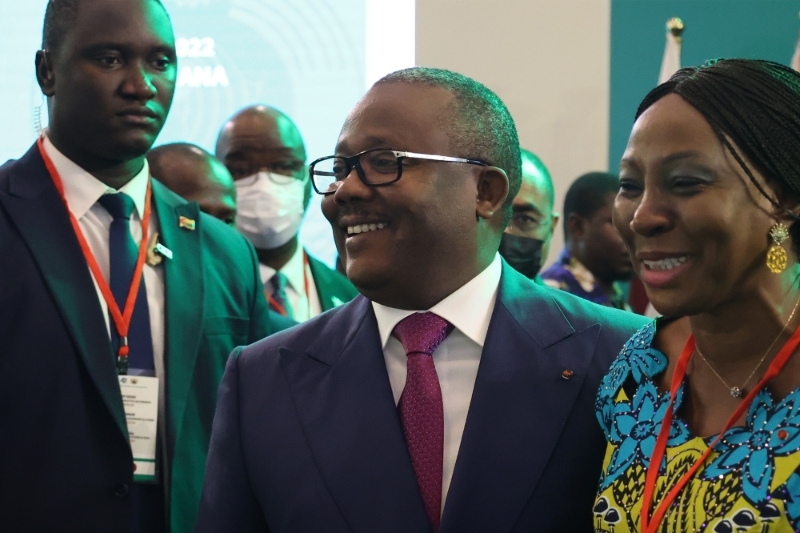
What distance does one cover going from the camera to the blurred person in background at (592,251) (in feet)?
16.7

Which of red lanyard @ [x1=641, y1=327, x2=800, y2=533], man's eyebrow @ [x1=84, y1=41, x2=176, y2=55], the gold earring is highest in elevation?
man's eyebrow @ [x1=84, y1=41, x2=176, y2=55]

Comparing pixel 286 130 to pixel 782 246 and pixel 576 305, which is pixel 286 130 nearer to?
pixel 576 305

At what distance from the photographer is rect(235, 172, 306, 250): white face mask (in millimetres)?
4578

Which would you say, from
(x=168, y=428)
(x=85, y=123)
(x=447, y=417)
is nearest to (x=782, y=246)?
(x=447, y=417)

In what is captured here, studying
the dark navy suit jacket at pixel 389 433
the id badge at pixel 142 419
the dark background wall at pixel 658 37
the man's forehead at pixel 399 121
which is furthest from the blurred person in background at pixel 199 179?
the dark background wall at pixel 658 37

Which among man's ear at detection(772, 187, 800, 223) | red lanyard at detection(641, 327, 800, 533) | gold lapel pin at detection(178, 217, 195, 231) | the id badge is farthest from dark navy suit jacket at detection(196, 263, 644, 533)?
gold lapel pin at detection(178, 217, 195, 231)

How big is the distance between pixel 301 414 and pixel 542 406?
1.64ft

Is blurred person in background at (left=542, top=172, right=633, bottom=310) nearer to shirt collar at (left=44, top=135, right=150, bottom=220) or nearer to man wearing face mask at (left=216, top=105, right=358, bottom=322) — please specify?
man wearing face mask at (left=216, top=105, right=358, bottom=322)

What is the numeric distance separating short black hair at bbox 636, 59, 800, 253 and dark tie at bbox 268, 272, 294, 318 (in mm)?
2561

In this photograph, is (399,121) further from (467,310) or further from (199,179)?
(199,179)

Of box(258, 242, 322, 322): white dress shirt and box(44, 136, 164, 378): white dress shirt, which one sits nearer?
box(44, 136, 164, 378): white dress shirt

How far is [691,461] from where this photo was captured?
188 centimetres

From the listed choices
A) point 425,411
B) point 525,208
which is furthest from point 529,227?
point 425,411

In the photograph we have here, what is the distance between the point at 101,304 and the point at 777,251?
1.74 meters
